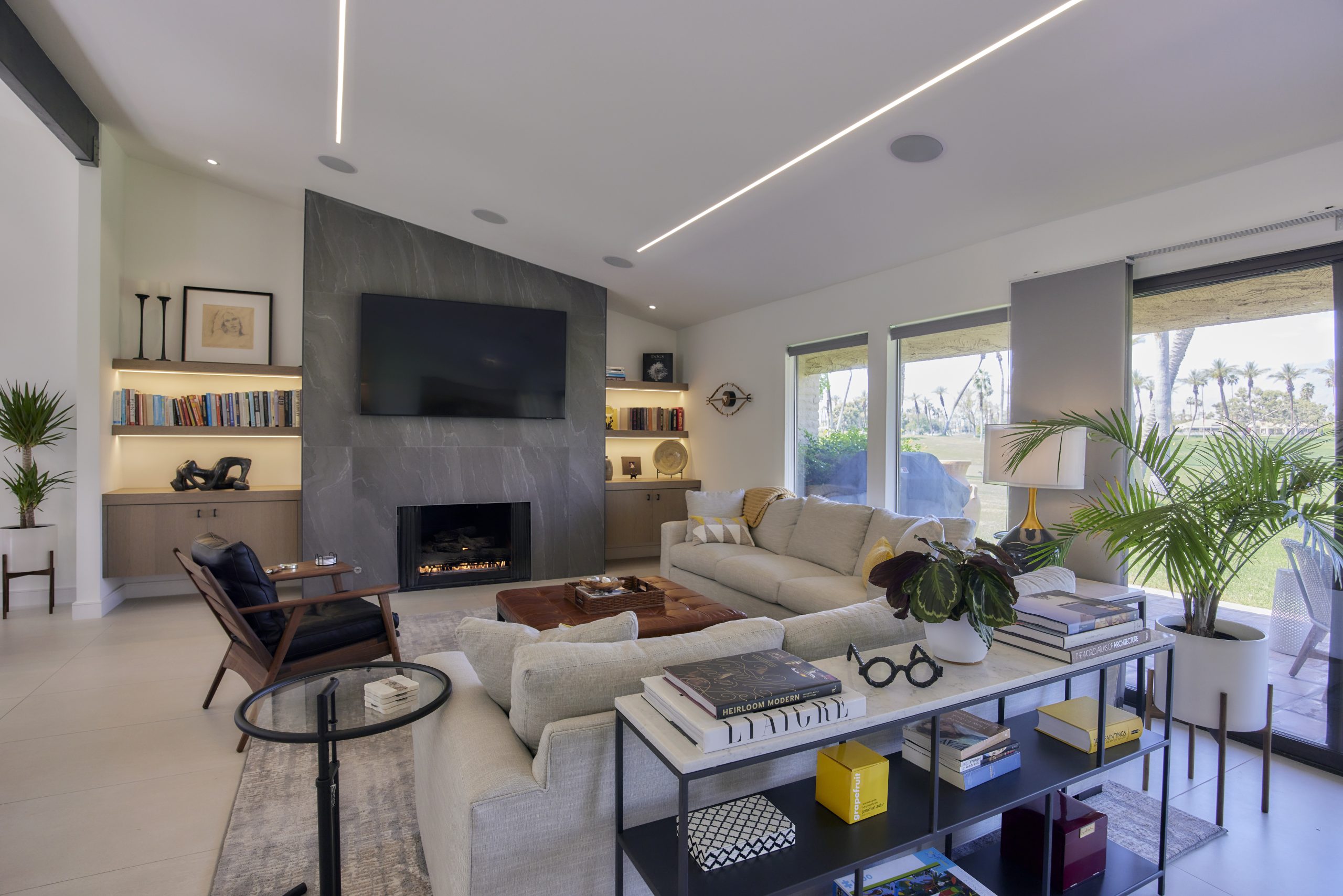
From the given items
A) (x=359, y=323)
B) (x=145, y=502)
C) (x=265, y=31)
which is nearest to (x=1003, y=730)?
(x=265, y=31)

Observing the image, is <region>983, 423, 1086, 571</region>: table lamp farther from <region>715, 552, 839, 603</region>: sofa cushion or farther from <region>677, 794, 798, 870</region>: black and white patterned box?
<region>677, 794, 798, 870</region>: black and white patterned box

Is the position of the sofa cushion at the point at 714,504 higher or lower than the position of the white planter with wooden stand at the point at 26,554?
higher

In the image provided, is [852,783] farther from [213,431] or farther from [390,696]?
[213,431]

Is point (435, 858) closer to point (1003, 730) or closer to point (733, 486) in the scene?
point (1003, 730)

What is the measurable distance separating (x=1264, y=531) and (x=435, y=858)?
3.34 meters

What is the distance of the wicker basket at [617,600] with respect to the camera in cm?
354

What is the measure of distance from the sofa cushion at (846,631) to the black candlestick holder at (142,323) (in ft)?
18.4

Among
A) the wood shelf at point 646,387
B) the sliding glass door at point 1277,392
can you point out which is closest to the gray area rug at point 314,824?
the sliding glass door at point 1277,392

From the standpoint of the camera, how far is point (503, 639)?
5.81 ft

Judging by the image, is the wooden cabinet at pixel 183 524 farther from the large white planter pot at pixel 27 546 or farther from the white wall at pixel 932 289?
the white wall at pixel 932 289

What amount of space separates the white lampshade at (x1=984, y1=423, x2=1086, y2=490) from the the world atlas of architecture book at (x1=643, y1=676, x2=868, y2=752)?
232cm

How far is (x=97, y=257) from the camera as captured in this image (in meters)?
4.60

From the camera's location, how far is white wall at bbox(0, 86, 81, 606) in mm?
4797

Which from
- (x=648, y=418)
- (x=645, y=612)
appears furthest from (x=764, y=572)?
(x=648, y=418)
